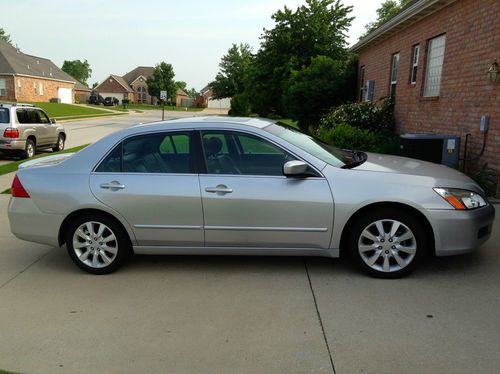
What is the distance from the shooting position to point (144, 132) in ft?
15.6

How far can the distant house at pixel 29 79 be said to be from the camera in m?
50.4

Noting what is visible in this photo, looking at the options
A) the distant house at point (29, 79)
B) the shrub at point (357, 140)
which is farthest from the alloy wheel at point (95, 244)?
the distant house at point (29, 79)

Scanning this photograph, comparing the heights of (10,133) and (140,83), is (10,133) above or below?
below

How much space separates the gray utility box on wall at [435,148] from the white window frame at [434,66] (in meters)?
2.31

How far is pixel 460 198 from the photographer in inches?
171

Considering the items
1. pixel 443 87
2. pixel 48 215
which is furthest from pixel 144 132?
pixel 443 87

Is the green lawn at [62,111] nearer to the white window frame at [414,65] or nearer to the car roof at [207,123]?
the white window frame at [414,65]

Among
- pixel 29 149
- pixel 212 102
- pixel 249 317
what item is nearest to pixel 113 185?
Result: pixel 249 317

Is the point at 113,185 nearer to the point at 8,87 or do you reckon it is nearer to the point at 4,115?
the point at 4,115

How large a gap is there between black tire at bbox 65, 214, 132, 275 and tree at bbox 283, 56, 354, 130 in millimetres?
15859

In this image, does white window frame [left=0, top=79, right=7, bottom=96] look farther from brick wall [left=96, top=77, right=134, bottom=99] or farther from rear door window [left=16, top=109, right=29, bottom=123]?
brick wall [left=96, top=77, right=134, bottom=99]

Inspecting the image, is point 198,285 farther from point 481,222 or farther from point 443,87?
point 443,87

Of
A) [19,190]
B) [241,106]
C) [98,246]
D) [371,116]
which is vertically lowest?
[98,246]

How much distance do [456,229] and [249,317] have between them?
2.04 metres
